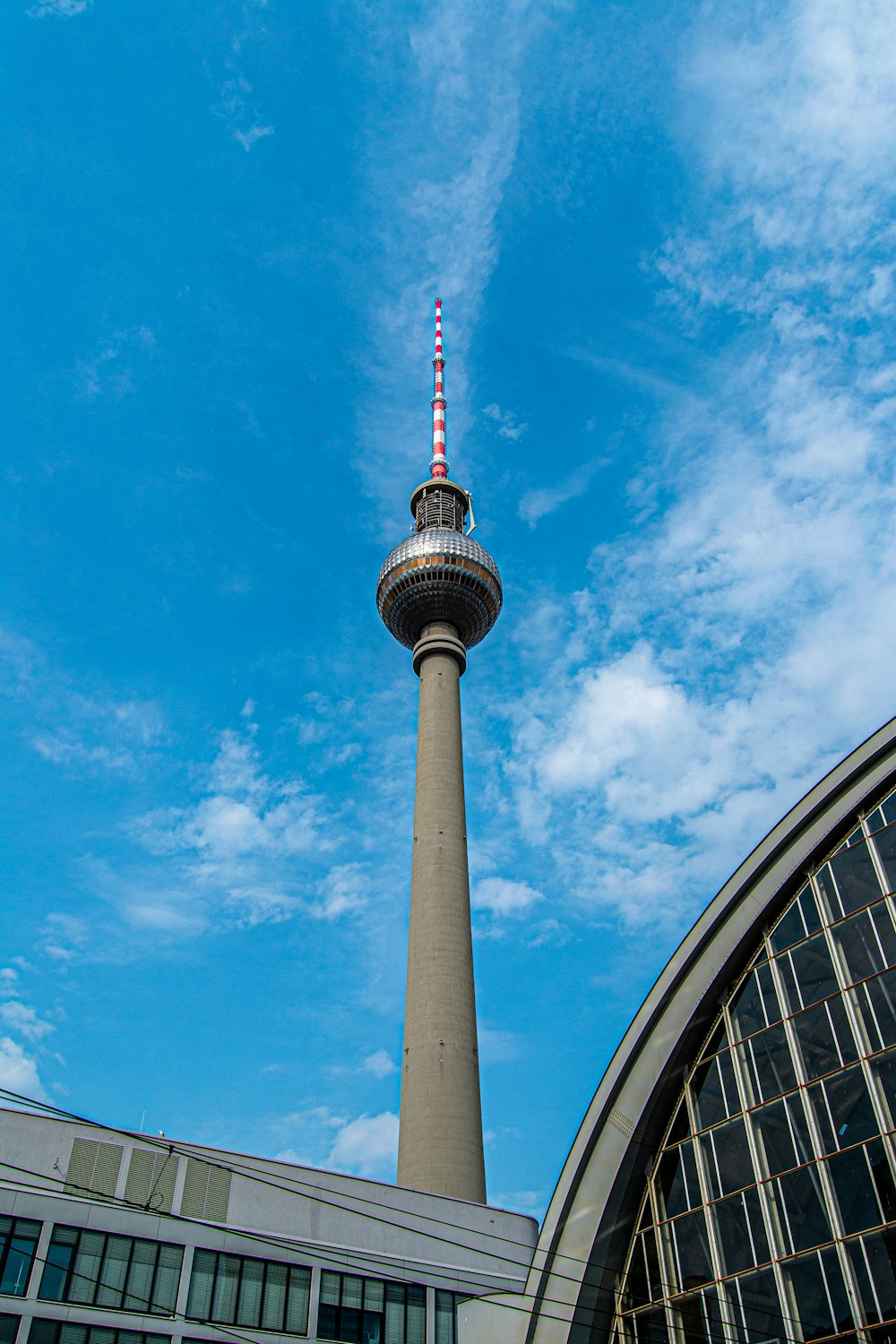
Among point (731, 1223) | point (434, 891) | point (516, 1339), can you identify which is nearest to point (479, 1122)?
point (434, 891)

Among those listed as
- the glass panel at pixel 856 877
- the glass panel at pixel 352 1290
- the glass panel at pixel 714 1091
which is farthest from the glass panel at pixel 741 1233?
the glass panel at pixel 352 1290

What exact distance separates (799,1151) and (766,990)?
535 centimetres

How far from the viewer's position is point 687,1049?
36125mm

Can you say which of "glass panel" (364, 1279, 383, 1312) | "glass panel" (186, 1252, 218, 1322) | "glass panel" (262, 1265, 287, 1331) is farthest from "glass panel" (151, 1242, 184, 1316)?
"glass panel" (364, 1279, 383, 1312)

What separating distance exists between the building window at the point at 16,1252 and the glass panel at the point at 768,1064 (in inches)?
839

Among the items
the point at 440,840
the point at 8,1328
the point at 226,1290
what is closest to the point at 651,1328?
the point at 226,1290

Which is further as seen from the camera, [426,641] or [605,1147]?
[426,641]

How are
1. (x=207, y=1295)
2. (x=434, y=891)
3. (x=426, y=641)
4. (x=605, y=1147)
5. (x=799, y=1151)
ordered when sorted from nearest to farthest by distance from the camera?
(x=799, y=1151)
(x=207, y=1295)
(x=605, y=1147)
(x=434, y=891)
(x=426, y=641)

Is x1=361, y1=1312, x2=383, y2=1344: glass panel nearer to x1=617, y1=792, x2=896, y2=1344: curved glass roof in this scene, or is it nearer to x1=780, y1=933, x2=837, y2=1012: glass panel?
x1=617, y1=792, x2=896, y2=1344: curved glass roof

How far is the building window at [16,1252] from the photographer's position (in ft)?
98.7

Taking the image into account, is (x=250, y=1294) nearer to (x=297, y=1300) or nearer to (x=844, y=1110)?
(x=297, y=1300)

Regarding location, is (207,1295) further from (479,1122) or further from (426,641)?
(426,641)

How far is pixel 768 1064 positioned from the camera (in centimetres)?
3306

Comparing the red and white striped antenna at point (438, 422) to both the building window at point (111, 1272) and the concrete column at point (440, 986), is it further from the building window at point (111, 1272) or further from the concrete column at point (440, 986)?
the building window at point (111, 1272)
